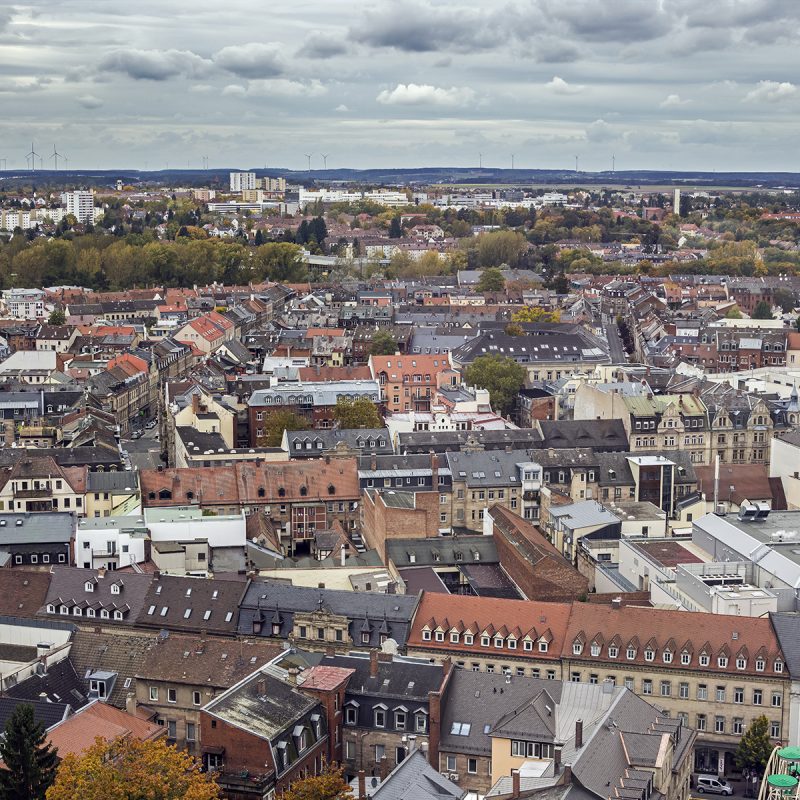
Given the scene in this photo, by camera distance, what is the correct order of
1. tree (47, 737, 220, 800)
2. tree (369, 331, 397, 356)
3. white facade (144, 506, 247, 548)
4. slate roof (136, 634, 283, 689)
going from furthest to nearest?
tree (369, 331, 397, 356) → white facade (144, 506, 247, 548) → slate roof (136, 634, 283, 689) → tree (47, 737, 220, 800)

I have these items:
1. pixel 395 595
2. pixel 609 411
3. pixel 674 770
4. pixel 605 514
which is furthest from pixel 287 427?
pixel 674 770

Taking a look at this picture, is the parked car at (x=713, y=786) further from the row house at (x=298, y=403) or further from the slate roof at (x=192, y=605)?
the row house at (x=298, y=403)

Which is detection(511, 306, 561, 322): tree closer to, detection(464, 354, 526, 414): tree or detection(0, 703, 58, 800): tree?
detection(464, 354, 526, 414): tree

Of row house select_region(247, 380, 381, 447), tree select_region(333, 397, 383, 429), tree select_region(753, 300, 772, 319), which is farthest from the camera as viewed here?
tree select_region(753, 300, 772, 319)

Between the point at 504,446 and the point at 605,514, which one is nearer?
the point at 605,514

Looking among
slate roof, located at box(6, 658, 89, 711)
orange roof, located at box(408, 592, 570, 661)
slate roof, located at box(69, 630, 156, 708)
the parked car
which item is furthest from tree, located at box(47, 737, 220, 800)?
the parked car

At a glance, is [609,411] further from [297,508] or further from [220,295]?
[220,295]

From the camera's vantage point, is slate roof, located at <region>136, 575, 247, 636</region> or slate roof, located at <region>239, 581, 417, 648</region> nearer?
slate roof, located at <region>239, 581, 417, 648</region>
